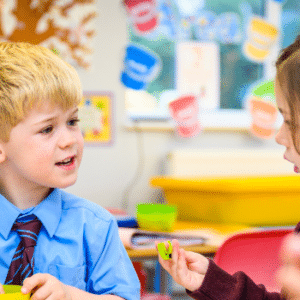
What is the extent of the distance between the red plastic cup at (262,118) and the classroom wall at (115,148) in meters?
0.51

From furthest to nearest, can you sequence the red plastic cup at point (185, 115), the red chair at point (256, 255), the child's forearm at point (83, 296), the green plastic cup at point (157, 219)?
the red plastic cup at point (185, 115) → the green plastic cup at point (157, 219) → the red chair at point (256, 255) → the child's forearm at point (83, 296)

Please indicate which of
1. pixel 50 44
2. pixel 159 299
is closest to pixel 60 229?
pixel 159 299

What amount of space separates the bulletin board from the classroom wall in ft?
0.29

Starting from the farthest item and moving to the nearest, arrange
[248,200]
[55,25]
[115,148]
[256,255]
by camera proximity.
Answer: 1. [115,148]
2. [55,25]
3. [248,200]
4. [256,255]

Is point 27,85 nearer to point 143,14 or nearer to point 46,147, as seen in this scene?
point 46,147

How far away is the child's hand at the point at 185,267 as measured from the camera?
0.73m

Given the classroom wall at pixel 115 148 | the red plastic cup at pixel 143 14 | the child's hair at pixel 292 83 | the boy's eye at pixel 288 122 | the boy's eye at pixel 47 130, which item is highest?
the red plastic cup at pixel 143 14

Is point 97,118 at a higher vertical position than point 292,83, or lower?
lower

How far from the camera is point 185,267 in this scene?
2.41 ft

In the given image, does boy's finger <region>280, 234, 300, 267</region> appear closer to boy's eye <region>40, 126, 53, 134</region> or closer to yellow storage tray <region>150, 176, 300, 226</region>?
boy's eye <region>40, 126, 53, 134</region>

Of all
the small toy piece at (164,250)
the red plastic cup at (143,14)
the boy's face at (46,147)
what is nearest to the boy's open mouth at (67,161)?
the boy's face at (46,147)

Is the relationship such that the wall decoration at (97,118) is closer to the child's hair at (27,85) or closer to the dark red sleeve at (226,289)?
the child's hair at (27,85)

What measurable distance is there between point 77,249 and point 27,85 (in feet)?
0.97

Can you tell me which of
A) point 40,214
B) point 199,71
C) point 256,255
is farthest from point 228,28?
point 40,214
